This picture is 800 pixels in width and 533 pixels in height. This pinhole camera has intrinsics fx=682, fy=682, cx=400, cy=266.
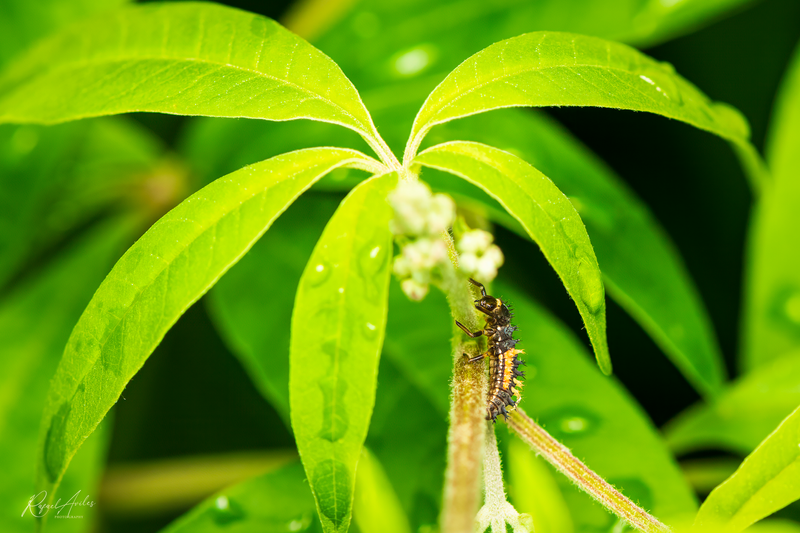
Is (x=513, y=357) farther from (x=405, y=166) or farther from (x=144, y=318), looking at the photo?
(x=144, y=318)

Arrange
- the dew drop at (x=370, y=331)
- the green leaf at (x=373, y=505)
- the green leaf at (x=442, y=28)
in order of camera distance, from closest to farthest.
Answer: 1. the dew drop at (x=370, y=331)
2. the green leaf at (x=373, y=505)
3. the green leaf at (x=442, y=28)

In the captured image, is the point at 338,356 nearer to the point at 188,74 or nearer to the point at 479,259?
the point at 479,259

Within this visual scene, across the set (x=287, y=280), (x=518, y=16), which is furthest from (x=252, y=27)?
(x=518, y=16)

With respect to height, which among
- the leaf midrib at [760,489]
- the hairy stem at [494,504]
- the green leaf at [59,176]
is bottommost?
the leaf midrib at [760,489]

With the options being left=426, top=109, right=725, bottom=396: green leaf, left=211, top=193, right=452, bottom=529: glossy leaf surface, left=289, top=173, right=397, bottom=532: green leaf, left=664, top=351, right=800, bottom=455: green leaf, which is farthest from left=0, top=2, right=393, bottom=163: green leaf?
left=664, top=351, right=800, bottom=455: green leaf

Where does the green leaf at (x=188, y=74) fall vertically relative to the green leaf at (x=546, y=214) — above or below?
above

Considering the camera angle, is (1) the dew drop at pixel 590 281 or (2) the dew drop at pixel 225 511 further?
(2) the dew drop at pixel 225 511

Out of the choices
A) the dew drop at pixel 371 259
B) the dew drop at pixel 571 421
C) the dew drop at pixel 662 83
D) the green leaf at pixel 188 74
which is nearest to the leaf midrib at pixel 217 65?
the green leaf at pixel 188 74

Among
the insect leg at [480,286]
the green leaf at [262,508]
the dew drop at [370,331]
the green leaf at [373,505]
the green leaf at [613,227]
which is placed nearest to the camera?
the dew drop at [370,331]

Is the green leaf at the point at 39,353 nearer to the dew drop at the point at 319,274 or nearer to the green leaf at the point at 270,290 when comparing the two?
the green leaf at the point at 270,290
